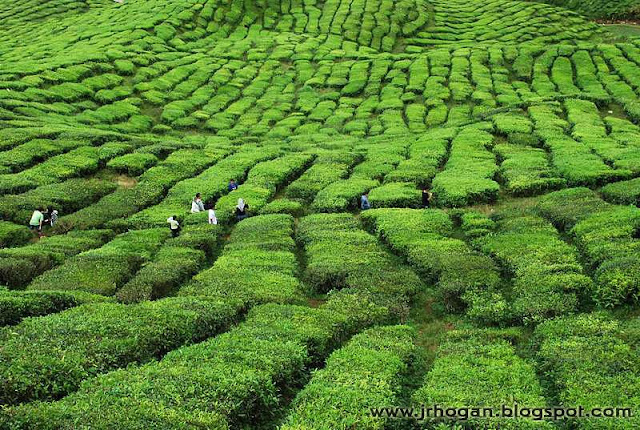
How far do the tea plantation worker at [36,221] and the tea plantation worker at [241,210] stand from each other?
9.40 meters

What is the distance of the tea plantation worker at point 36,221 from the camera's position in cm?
2523

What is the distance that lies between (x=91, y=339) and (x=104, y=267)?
728cm

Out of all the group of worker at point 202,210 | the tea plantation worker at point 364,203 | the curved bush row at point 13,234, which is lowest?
the tea plantation worker at point 364,203

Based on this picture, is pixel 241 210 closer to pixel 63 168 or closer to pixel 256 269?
pixel 256 269

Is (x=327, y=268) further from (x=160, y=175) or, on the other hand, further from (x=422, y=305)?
(x=160, y=175)

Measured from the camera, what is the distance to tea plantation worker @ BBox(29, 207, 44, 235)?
25234 millimetres

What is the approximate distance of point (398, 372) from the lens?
1408 centimetres

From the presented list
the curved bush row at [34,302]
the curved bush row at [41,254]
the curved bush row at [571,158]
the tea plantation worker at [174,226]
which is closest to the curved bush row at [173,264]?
the tea plantation worker at [174,226]

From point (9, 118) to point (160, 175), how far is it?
51.4 feet

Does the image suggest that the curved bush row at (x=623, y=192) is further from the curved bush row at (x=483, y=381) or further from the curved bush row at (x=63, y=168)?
the curved bush row at (x=63, y=168)

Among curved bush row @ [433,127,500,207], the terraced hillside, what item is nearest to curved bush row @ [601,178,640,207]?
curved bush row @ [433,127,500,207]

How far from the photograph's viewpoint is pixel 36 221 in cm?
2534

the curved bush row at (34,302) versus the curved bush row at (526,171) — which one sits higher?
the curved bush row at (34,302)

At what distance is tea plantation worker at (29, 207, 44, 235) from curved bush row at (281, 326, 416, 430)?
1740 centimetres
